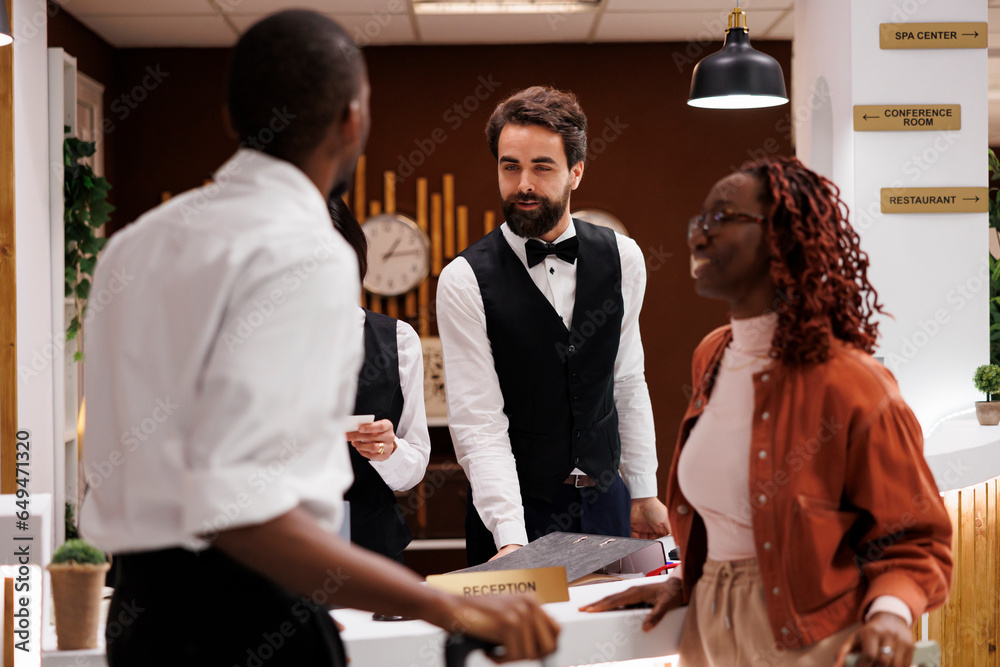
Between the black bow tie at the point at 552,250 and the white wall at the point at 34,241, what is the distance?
2.51 m

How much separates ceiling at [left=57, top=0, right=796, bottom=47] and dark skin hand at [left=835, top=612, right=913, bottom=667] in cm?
440

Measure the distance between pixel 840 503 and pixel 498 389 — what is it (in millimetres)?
1146

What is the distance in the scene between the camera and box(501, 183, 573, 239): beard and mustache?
2354 millimetres

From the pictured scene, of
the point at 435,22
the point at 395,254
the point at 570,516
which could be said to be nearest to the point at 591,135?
the point at 435,22

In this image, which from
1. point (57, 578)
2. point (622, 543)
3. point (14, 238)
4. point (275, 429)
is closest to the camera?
point (275, 429)

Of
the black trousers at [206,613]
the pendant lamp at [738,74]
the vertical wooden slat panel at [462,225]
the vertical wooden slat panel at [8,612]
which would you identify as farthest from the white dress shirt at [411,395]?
the vertical wooden slat panel at [462,225]

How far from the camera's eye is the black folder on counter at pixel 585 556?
1.67 metres

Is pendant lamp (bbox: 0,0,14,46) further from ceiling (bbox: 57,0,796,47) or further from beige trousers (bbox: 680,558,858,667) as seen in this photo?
beige trousers (bbox: 680,558,858,667)

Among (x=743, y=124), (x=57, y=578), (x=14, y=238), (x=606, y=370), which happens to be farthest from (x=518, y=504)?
(x=743, y=124)

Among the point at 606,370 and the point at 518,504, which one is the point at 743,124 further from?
the point at 518,504

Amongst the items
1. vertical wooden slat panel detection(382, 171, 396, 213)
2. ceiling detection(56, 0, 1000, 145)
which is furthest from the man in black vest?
vertical wooden slat panel detection(382, 171, 396, 213)

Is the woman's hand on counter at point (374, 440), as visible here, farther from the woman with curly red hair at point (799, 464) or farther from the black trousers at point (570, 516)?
the woman with curly red hair at point (799, 464)

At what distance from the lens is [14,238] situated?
148 inches

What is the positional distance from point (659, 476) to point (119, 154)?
4.02 meters
